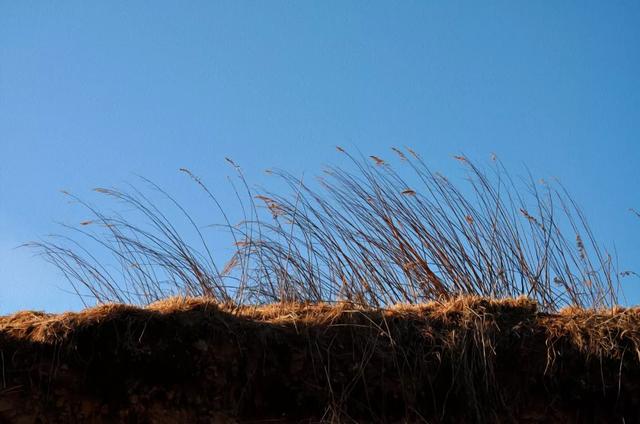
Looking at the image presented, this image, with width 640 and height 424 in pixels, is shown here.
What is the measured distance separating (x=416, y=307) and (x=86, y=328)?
1411mm

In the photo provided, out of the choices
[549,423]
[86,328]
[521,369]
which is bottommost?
[549,423]

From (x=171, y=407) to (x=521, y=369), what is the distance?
4.80ft

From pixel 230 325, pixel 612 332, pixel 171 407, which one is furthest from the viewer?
pixel 612 332

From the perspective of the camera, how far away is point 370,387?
303cm

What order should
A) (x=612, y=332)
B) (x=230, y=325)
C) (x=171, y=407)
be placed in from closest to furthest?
(x=171, y=407) < (x=230, y=325) < (x=612, y=332)

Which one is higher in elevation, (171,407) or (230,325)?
(230,325)

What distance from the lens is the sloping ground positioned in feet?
9.20

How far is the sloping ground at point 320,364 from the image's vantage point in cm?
280

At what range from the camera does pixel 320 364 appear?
303cm

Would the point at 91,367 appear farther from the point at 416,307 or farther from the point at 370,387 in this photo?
→ the point at 416,307

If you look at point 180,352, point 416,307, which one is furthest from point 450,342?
point 180,352

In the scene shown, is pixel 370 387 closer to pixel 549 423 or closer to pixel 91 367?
pixel 549 423

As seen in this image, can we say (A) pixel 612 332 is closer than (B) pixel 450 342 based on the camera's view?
No

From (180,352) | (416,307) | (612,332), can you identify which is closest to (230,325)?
(180,352)
